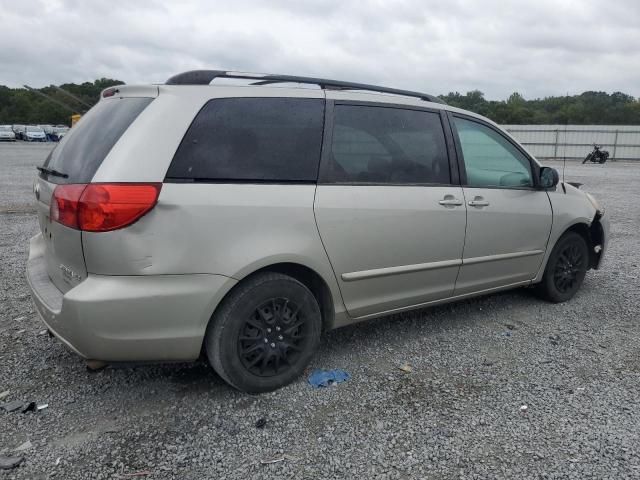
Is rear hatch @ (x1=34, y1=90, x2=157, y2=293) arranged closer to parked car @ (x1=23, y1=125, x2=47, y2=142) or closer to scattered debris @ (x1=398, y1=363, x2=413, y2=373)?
scattered debris @ (x1=398, y1=363, x2=413, y2=373)

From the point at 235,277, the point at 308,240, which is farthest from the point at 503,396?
the point at 235,277

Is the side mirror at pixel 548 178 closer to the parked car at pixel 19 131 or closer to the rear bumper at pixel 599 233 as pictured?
the rear bumper at pixel 599 233

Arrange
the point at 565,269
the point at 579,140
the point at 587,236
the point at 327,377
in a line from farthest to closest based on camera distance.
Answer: the point at 579,140, the point at 587,236, the point at 565,269, the point at 327,377

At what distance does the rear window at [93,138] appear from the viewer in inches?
110

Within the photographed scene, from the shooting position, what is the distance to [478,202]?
3.99 metres

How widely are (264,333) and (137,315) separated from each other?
0.75 metres

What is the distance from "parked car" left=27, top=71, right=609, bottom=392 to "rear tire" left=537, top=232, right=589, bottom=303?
94cm

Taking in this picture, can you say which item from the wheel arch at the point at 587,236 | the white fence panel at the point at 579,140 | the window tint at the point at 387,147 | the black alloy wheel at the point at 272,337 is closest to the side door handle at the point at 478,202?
the window tint at the point at 387,147

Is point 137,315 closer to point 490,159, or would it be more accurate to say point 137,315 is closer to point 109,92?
point 109,92

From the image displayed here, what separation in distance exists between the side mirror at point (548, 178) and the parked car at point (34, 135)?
54.0 metres

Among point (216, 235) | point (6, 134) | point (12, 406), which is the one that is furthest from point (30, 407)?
point (6, 134)

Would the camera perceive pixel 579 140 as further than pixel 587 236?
Yes

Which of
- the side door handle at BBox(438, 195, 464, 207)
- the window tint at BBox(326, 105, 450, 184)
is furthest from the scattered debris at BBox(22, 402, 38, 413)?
the side door handle at BBox(438, 195, 464, 207)

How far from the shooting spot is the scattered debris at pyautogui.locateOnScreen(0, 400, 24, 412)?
2.96 meters
